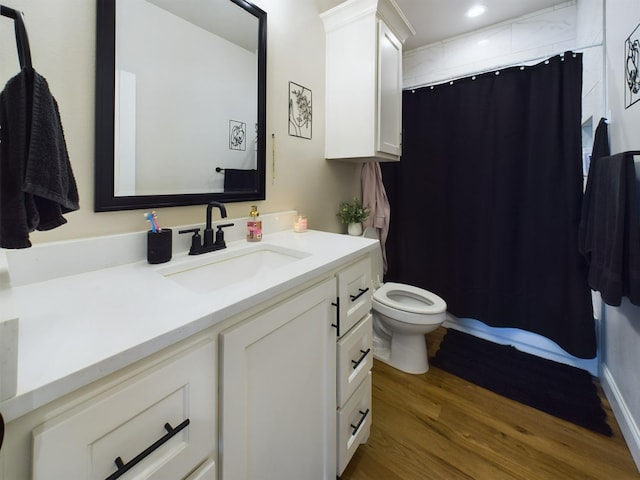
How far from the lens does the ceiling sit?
1893 millimetres

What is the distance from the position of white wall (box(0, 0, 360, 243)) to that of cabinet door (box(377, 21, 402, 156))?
1.10 feet

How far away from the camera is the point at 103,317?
55 cm

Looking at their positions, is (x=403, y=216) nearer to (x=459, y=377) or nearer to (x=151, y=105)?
(x=459, y=377)

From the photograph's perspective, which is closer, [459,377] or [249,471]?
[249,471]

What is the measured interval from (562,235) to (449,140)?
39.7 inches

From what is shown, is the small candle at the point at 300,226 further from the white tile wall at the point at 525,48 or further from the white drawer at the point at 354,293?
the white tile wall at the point at 525,48

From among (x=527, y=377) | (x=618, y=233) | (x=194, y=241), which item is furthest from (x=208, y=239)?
(x=527, y=377)

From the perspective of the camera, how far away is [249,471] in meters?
0.70

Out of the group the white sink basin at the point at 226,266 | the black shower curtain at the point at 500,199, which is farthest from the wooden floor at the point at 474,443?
the white sink basin at the point at 226,266

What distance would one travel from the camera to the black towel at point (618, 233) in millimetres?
1140

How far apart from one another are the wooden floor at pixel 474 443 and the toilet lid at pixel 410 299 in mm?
469

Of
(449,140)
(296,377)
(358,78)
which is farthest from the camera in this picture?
(449,140)

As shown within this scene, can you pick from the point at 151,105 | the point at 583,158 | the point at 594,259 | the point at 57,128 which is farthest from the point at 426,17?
the point at 57,128

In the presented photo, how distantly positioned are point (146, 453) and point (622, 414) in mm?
2032
